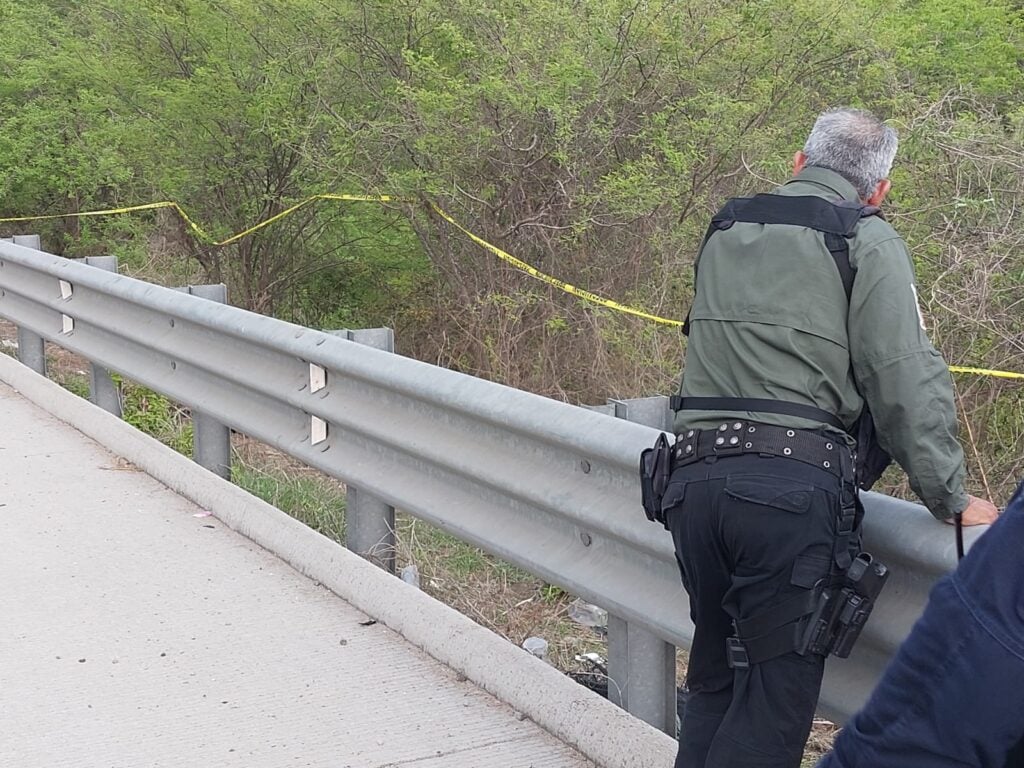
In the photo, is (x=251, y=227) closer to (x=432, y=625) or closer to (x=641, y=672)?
(x=432, y=625)

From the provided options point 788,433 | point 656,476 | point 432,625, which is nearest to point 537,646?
point 432,625

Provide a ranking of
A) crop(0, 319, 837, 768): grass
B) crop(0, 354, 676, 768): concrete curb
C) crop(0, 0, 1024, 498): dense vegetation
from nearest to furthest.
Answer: crop(0, 354, 676, 768): concrete curb, crop(0, 319, 837, 768): grass, crop(0, 0, 1024, 498): dense vegetation

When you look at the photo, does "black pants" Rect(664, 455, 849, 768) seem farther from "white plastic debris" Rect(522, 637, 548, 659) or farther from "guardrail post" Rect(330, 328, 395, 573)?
"guardrail post" Rect(330, 328, 395, 573)

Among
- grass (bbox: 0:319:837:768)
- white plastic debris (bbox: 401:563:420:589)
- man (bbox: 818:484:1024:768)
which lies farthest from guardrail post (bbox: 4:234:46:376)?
man (bbox: 818:484:1024:768)

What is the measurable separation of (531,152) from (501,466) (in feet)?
17.5

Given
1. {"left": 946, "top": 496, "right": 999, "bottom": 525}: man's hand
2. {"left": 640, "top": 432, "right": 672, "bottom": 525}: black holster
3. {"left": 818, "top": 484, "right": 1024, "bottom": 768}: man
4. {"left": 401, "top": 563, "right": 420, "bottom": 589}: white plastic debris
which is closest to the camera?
{"left": 818, "top": 484, "right": 1024, "bottom": 768}: man

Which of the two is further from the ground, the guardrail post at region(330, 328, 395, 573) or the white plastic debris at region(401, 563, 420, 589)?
the guardrail post at region(330, 328, 395, 573)

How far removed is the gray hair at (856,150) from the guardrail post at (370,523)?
2155 mm

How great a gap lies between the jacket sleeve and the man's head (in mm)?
276

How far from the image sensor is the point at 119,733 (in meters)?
3.76

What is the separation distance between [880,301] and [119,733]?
2.34 metres

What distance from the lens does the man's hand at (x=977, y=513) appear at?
2.91 metres

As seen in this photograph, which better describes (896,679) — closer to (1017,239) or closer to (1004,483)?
(1004,483)

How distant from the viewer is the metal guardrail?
3145mm
